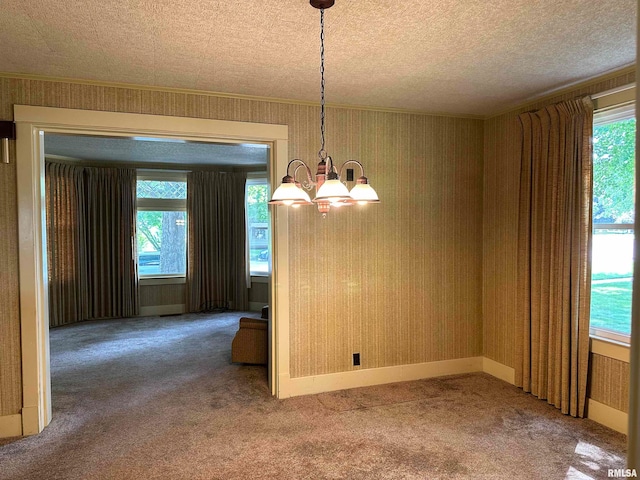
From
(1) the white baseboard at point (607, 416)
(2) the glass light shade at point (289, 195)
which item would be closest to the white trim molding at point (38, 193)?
(2) the glass light shade at point (289, 195)

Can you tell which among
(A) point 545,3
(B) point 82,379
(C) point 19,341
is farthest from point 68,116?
(A) point 545,3

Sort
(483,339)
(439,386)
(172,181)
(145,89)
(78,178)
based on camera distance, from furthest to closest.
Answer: (172,181) < (78,178) < (483,339) < (439,386) < (145,89)

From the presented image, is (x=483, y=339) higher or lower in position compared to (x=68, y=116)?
lower

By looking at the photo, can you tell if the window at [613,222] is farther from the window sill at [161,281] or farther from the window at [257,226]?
the window sill at [161,281]

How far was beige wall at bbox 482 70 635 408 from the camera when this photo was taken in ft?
13.2

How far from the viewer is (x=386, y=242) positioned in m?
4.08

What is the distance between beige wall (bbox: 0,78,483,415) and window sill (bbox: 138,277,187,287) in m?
4.51

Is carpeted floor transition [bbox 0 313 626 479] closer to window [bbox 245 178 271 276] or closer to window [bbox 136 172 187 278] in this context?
window [bbox 136 172 187 278]

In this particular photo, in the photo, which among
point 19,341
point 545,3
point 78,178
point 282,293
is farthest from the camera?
point 78,178

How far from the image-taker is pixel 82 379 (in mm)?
4234

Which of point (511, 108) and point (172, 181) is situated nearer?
point (511, 108)

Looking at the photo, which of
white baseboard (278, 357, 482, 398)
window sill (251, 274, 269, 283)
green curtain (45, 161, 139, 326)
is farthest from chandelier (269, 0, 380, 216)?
green curtain (45, 161, 139, 326)

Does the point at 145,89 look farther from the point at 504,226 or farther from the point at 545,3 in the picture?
the point at 504,226

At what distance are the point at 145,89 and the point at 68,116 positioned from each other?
603 mm
